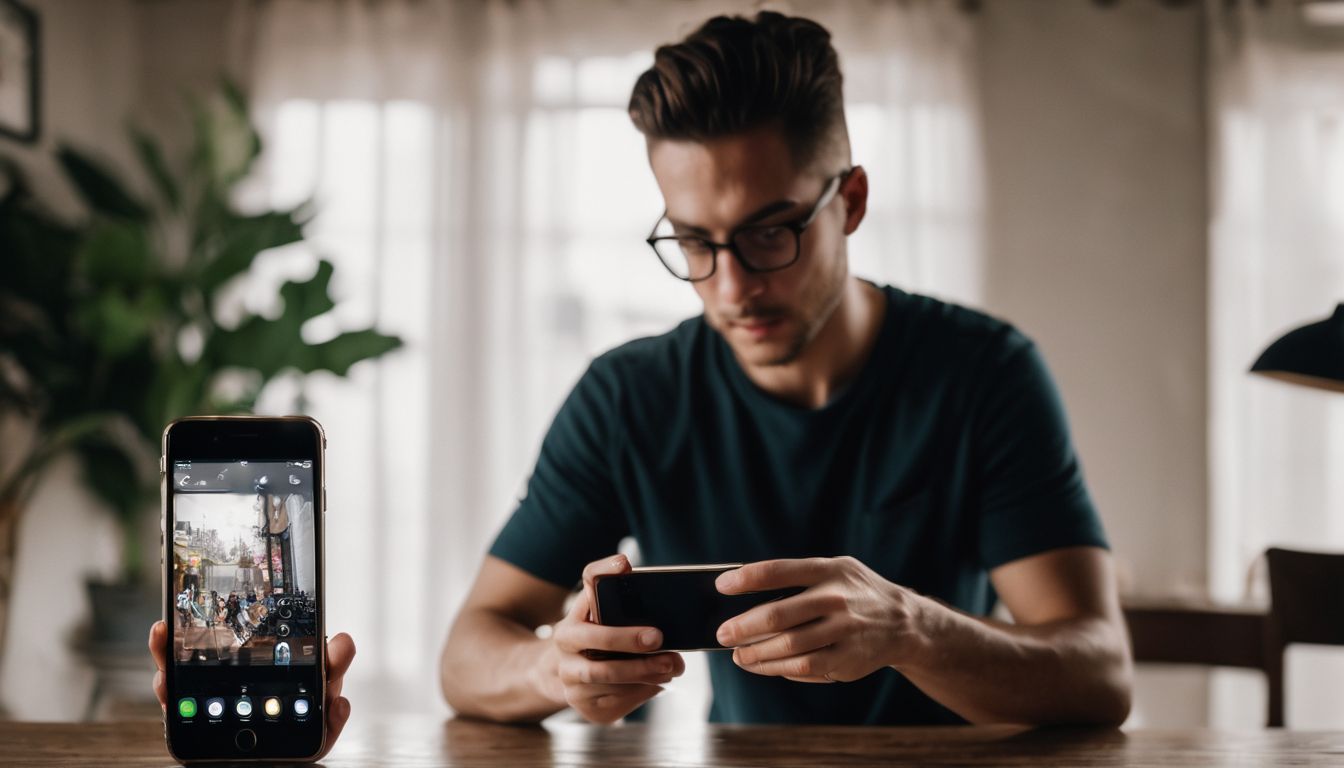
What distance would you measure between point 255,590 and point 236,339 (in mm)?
2176

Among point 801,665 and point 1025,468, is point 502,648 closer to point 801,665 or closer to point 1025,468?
point 801,665

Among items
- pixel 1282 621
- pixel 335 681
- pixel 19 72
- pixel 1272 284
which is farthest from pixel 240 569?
pixel 1272 284

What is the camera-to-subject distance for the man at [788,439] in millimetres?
1171

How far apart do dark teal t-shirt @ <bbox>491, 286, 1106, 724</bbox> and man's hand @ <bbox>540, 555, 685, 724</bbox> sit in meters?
0.35

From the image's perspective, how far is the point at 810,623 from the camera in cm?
84

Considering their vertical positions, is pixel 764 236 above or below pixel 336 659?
above

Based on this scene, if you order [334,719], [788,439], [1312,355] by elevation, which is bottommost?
[334,719]

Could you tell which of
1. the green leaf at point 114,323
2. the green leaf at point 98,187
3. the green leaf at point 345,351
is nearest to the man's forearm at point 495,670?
the green leaf at point 345,351

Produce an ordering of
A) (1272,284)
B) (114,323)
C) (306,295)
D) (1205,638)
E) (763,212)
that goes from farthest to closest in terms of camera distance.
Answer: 1. (1272,284)
2. (306,295)
3. (114,323)
4. (1205,638)
5. (763,212)

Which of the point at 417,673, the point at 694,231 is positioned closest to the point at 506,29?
the point at 417,673

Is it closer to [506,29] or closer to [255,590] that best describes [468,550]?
[506,29]

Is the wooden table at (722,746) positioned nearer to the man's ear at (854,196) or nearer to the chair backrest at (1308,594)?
the chair backrest at (1308,594)

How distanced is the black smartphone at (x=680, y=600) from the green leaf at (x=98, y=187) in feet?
8.88

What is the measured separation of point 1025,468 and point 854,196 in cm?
43
